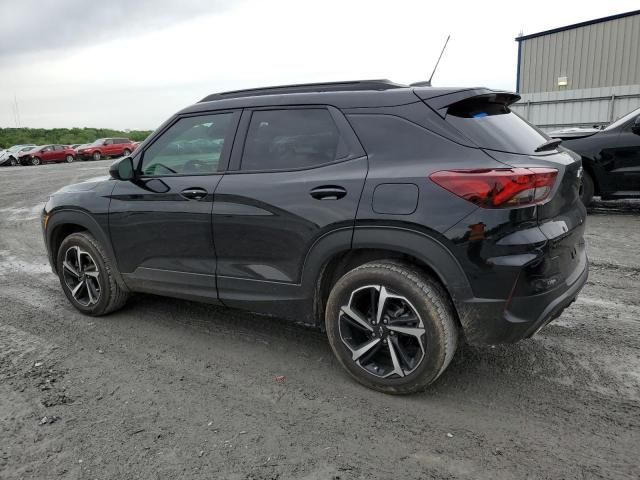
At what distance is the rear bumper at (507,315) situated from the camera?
8.84 ft

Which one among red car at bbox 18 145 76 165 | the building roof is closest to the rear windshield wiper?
the building roof

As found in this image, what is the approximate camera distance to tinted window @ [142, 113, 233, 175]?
366cm

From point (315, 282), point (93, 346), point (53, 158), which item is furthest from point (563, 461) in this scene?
point (53, 158)

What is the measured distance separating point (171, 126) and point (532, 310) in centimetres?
279

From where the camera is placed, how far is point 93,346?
154 inches

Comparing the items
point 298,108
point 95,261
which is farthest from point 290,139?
point 95,261

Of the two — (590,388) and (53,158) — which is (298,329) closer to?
(590,388)

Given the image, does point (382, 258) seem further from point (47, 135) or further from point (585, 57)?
point (47, 135)

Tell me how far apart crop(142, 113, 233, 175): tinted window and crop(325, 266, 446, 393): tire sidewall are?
1.30 m

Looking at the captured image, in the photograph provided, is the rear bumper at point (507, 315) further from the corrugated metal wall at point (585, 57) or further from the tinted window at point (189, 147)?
the corrugated metal wall at point (585, 57)

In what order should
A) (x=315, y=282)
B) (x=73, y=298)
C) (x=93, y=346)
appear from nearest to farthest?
1. (x=315, y=282)
2. (x=93, y=346)
3. (x=73, y=298)

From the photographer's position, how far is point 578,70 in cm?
2070

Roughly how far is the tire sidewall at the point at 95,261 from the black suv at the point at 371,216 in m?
0.50

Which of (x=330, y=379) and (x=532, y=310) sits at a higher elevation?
(x=532, y=310)
